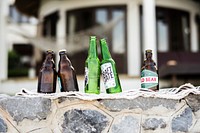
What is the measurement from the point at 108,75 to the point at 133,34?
20.2 ft

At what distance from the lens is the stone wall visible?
6.50 feet

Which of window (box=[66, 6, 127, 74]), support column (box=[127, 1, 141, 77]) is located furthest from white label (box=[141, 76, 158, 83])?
support column (box=[127, 1, 141, 77])

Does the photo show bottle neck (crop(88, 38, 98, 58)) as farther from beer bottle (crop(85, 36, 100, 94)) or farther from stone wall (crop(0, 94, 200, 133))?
stone wall (crop(0, 94, 200, 133))

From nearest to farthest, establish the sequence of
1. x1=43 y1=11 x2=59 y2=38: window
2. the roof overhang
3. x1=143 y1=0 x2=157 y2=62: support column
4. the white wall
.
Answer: x1=143 y1=0 x2=157 y2=62: support column → the white wall → x1=43 y1=11 x2=59 y2=38: window → the roof overhang

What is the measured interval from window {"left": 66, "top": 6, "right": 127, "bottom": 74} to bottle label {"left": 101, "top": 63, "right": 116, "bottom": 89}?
5733 mm

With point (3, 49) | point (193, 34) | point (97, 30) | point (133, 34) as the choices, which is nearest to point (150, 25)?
point (133, 34)

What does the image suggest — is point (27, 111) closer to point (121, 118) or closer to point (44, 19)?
point (121, 118)

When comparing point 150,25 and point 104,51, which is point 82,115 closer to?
point 104,51

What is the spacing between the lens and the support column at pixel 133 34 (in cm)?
808

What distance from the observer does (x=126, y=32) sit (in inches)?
324

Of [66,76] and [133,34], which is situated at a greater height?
[133,34]

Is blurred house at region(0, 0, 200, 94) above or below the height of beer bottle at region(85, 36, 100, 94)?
above

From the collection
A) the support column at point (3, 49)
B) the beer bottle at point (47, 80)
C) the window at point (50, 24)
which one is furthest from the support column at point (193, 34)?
the beer bottle at point (47, 80)

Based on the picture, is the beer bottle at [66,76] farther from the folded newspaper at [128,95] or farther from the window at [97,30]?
the window at [97,30]
